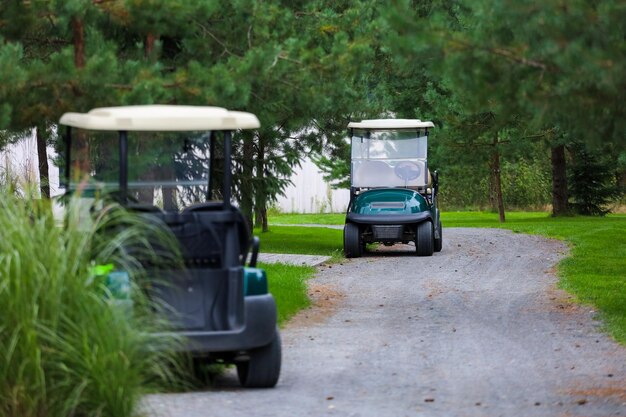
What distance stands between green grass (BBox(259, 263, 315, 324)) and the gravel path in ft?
0.63

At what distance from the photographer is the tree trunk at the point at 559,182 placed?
37219mm

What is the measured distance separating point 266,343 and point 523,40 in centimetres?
339

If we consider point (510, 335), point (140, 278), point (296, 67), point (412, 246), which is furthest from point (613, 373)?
point (412, 246)

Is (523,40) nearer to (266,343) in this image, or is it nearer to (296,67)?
(266,343)

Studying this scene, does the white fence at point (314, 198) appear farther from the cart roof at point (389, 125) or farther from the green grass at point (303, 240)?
the cart roof at point (389, 125)

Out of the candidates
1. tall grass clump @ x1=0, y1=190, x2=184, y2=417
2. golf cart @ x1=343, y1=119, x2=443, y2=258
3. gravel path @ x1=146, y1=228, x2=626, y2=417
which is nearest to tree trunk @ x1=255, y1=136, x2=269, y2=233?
golf cart @ x1=343, y1=119, x2=443, y2=258

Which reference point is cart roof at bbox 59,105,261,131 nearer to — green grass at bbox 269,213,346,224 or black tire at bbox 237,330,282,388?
black tire at bbox 237,330,282,388

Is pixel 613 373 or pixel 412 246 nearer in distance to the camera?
pixel 613 373

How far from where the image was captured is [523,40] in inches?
385

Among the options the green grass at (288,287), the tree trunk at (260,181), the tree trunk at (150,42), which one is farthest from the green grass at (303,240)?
the tree trunk at (150,42)

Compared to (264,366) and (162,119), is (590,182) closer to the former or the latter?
(264,366)

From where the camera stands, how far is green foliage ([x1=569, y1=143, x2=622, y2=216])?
125 ft

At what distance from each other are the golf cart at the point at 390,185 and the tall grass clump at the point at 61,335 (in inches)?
561

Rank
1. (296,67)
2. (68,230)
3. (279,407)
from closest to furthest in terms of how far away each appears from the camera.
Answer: (68,230) < (279,407) < (296,67)
